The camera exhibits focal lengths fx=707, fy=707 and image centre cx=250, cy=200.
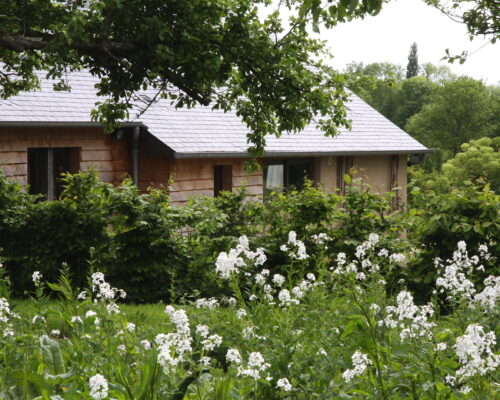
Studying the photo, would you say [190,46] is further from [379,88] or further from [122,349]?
[379,88]

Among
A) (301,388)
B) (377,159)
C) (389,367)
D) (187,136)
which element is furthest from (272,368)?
(377,159)

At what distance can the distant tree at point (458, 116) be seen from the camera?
56781mm

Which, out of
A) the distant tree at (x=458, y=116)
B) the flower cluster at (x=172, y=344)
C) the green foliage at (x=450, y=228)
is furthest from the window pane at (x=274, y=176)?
the distant tree at (x=458, y=116)

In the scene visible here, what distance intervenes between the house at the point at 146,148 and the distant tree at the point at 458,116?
3915cm

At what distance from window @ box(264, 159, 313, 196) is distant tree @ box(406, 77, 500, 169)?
37867 millimetres

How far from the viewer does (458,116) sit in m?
57.4

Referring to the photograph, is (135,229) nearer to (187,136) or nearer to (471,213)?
(471,213)

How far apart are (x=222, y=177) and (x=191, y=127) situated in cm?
152

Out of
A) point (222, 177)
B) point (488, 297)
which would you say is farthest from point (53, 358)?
point (222, 177)

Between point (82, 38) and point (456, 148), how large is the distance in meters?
53.6

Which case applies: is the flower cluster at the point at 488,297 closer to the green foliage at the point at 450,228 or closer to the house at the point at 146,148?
the green foliage at the point at 450,228

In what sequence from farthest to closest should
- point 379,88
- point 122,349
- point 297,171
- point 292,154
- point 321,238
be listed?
point 379,88 → point 297,171 → point 292,154 → point 321,238 → point 122,349

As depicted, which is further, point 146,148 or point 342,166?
point 342,166

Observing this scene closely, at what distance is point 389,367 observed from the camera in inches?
147
